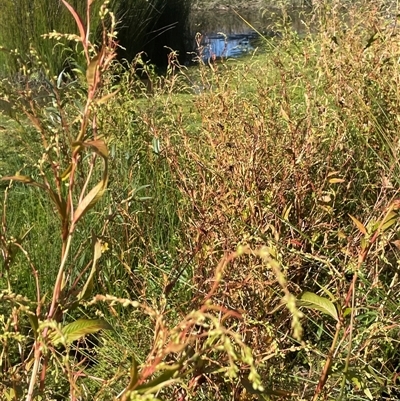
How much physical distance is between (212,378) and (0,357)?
44 cm

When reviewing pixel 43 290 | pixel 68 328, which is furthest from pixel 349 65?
pixel 68 328

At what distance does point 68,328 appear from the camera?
0.76 meters

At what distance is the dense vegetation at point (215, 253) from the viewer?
74 centimetres

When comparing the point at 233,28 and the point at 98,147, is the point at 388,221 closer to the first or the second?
the point at 98,147

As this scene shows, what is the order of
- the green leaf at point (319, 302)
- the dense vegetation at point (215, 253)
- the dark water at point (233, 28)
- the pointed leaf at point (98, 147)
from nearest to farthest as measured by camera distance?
the pointed leaf at point (98, 147) → the dense vegetation at point (215, 253) → the green leaf at point (319, 302) → the dark water at point (233, 28)

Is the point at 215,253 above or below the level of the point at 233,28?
above

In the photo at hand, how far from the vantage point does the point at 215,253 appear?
1312mm

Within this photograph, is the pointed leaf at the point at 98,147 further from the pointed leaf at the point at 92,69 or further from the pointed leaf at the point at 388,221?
the pointed leaf at the point at 388,221

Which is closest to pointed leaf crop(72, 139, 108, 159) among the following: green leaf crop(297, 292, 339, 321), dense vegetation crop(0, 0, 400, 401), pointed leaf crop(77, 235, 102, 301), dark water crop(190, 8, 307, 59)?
dense vegetation crop(0, 0, 400, 401)

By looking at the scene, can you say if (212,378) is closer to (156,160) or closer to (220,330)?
(220,330)

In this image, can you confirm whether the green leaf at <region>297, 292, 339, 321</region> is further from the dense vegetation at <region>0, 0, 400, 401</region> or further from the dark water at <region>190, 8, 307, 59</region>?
the dark water at <region>190, 8, 307, 59</region>

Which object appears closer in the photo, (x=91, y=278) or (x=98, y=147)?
(x=98, y=147)

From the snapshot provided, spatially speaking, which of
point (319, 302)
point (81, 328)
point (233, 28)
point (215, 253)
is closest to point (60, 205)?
point (81, 328)

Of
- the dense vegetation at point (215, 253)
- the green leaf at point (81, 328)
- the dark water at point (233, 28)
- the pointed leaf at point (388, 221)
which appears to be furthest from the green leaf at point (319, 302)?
the dark water at point (233, 28)
